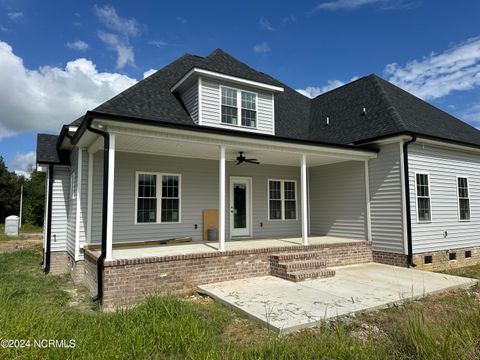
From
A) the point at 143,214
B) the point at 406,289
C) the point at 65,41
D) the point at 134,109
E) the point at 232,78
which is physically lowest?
the point at 406,289

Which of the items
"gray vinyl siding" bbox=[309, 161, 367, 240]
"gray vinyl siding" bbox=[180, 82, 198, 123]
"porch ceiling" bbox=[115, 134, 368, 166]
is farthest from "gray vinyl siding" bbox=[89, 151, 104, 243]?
"gray vinyl siding" bbox=[309, 161, 367, 240]

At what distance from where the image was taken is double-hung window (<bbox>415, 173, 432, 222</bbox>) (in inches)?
375

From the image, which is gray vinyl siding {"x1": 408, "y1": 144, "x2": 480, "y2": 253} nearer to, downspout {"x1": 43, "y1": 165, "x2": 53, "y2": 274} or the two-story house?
the two-story house

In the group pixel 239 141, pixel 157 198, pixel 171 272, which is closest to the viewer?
pixel 171 272

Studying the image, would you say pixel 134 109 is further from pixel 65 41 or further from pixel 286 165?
pixel 286 165

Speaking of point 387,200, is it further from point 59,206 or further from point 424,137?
point 59,206

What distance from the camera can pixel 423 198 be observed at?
969 centimetres

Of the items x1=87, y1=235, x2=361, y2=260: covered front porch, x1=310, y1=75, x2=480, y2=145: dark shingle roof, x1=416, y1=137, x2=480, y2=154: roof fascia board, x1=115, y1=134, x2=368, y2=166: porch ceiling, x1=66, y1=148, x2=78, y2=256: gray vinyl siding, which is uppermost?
x1=310, y1=75, x2=480, y2=145: dark shingle roof

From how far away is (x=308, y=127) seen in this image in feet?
44.7

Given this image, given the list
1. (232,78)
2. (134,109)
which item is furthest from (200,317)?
(232,78)

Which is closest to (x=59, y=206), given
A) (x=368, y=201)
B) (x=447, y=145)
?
(x=368, y=201)

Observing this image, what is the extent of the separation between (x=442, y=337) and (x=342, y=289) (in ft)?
11.5

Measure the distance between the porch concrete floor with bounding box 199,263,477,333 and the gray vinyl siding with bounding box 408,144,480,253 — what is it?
6.12 ft

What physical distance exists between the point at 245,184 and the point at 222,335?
7.21m
